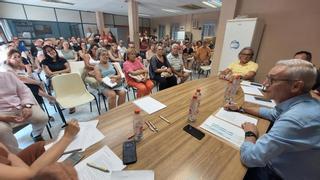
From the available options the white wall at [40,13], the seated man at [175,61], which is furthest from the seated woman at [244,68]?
the white wall at [40,13]

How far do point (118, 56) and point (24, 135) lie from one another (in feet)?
11.9

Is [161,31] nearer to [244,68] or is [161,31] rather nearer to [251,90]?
[244,68]

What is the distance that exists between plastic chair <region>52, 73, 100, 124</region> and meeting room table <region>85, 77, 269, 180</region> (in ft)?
4.21

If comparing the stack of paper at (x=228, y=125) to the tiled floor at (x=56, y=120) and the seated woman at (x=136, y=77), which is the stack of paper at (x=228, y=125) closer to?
the seated woman at (x=136, y=77)

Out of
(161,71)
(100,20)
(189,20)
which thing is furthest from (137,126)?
(189,20)

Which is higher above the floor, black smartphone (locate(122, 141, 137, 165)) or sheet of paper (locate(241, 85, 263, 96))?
black smartphone (locate(122, 141, 137, 165))

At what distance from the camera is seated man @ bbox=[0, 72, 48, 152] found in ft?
4.88

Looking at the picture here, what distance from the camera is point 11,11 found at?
6.88 meters

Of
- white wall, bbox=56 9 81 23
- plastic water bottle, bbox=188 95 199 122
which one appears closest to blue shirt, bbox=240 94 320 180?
plastic water bottle, bbox=188 95 199 122

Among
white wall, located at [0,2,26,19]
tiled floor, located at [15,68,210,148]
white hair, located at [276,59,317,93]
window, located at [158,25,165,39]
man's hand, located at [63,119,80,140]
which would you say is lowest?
tiled floor, located at [15,68,210,148]

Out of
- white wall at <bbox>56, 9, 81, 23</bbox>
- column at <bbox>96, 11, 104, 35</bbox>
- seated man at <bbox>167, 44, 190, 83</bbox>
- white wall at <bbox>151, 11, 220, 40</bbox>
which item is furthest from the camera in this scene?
column at <bbox>96, 11, 104, 35</bbox>

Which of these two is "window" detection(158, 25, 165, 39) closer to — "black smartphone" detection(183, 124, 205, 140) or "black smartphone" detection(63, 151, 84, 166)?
"black smartphone" detection(183, 124, 205, 140)

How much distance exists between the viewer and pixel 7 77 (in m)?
1.63

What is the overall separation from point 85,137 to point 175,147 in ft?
1.89
